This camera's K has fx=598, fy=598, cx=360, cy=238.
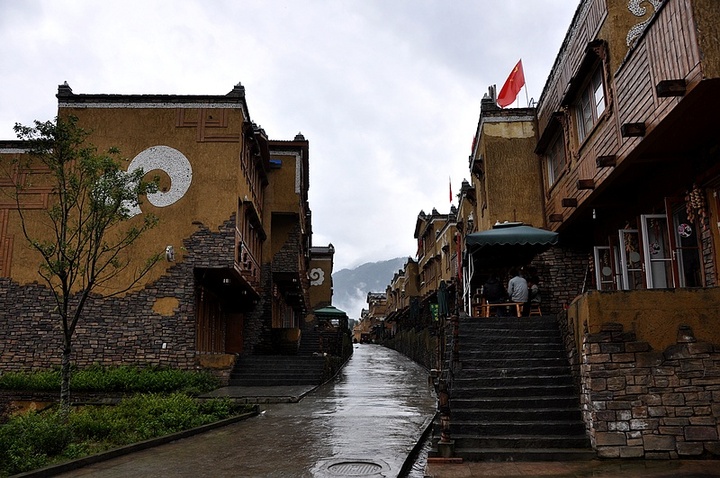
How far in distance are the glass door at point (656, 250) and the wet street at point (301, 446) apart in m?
5.40

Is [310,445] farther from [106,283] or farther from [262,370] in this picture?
[106,283]

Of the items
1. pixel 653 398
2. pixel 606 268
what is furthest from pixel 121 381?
pixel 653 398

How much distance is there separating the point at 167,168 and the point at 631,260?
1418cm

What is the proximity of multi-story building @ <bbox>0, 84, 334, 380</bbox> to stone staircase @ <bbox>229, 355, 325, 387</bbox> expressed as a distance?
86cm

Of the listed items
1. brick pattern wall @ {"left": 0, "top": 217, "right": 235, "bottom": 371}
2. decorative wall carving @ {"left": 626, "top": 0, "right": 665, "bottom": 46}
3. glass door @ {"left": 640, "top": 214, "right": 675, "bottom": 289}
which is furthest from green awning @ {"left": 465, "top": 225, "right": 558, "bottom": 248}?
brick pattern wall @ {"left": 0, "top": 217, "right": 235, "bottom": 371}

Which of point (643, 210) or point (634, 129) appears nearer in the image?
point (634, 129)

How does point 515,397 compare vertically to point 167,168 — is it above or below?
below

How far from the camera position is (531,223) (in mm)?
18031

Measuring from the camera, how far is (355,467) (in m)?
7.57

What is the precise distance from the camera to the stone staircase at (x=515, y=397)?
8.36 metres

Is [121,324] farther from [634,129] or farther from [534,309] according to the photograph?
[634,129]

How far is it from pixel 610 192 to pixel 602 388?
631 centimetres

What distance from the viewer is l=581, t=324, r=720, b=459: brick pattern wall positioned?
25.8 feet

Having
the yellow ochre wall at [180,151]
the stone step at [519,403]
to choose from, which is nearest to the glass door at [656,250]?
the stone step at [519,403]
